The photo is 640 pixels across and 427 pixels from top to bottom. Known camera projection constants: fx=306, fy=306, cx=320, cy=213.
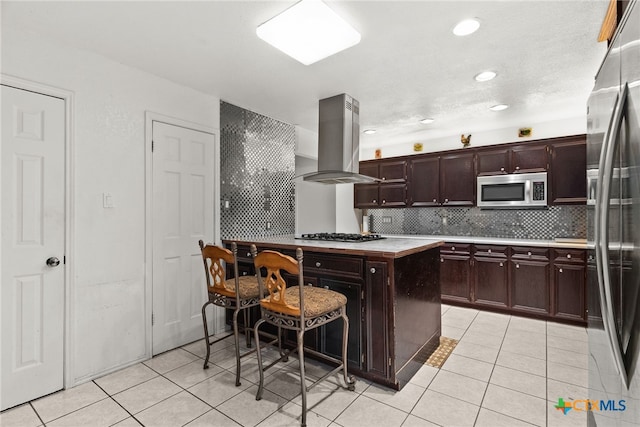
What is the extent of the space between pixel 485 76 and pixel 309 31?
6.25 feet

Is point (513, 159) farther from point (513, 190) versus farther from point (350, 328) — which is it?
point (350, 328)

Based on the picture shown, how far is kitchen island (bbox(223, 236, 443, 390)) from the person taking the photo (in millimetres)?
2201

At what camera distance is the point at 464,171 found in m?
4.55

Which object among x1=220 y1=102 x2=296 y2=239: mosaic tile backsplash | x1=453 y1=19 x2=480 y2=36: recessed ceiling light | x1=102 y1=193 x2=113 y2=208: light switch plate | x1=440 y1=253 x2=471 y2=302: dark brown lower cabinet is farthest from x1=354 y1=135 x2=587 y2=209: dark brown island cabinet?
x1=102 y1=193 x2=113 y2=208: light switch plate

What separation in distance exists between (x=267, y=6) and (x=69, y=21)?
54.1 inches

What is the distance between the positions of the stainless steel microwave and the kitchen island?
219cm

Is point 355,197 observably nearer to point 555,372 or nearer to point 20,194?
point 555,372

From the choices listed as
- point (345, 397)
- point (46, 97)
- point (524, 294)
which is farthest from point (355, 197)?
point (46, 97)

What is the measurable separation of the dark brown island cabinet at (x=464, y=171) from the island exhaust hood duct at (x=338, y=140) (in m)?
1.69

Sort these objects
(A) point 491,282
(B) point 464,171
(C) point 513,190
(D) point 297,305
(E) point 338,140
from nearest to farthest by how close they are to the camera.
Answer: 1. (D) point 297,305
2. (E) point 338,140
3. (A) point 491,282
4. (C) point 513,190
5. (B) point 464,171

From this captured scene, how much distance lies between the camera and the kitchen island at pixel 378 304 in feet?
7.22

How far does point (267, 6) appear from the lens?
75.9 inches

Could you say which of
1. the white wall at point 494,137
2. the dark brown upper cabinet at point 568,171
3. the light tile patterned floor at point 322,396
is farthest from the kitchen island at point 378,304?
the white wall at point 494,137
